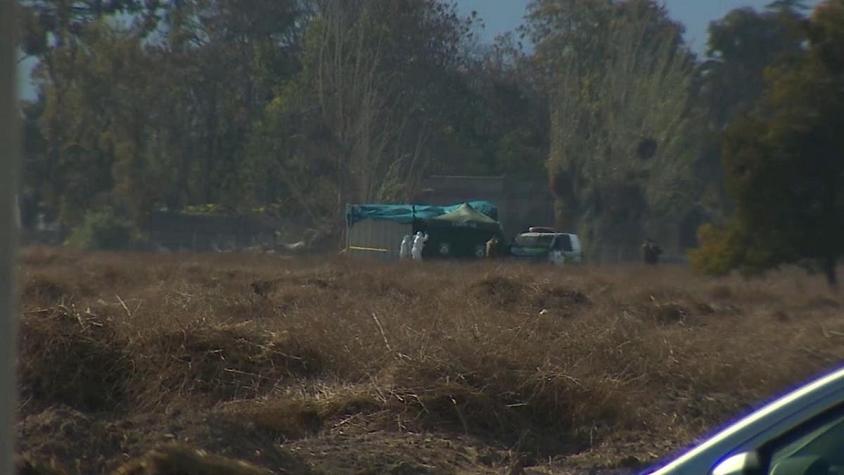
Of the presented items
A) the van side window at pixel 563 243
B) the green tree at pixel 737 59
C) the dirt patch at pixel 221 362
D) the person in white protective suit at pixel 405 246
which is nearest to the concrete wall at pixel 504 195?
the green tree at pixel 737 59

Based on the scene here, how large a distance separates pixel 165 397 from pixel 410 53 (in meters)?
38.8

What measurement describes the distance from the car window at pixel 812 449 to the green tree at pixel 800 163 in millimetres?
14973

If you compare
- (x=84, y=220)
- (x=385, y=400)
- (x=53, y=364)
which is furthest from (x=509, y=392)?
(x=84, y=220)

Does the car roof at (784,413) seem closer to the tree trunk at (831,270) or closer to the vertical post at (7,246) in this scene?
the vertical post at (7,246)

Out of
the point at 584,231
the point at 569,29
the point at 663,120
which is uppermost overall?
the point at 569,29

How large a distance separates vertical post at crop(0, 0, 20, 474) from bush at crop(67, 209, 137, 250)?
122ft

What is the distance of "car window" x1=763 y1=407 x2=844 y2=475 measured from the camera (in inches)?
137

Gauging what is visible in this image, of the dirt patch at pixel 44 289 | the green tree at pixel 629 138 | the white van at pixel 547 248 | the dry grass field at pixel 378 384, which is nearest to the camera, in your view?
the dry grass field at pixel 378 384

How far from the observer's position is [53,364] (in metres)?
9.50

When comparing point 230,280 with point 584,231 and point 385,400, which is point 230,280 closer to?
point 385,400

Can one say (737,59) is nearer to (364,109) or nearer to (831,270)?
(364,109)

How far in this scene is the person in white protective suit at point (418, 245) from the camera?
2955 centimetres

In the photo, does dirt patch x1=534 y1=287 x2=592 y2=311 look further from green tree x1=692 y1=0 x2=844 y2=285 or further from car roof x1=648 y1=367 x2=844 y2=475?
car roof x1=648 y1=367 x2=844 y2=475

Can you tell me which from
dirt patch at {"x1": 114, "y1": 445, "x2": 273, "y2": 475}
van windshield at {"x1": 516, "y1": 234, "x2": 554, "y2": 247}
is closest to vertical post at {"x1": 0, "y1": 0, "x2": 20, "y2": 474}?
dirt patch at {"x1": 114, "y1": 445, "x2": 273, "y2": 475}
